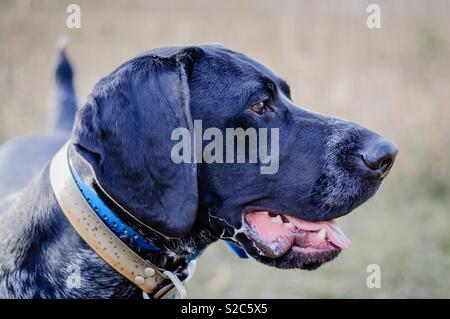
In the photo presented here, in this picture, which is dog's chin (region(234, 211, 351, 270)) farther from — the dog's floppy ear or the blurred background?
the blurred background

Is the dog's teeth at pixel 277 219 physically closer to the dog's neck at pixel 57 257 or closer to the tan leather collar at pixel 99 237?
the dog's neck at pixel 57 257

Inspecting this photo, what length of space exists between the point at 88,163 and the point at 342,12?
6.15m

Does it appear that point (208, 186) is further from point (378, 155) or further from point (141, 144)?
point (378, 155)

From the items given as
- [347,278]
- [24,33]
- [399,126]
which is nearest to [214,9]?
[24,33]

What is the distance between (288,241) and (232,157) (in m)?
0.47

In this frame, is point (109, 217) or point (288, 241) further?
point (288, 241)

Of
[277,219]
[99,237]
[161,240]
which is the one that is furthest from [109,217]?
[277,219]

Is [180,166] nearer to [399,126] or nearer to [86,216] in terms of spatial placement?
[86,216]

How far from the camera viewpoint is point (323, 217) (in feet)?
8.87

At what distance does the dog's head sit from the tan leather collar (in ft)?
0.64

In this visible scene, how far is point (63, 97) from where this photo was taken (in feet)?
16.5

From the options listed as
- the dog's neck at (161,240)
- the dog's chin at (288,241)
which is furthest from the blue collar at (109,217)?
the dog's chin at (288,241)

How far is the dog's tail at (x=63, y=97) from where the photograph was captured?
16.3ft

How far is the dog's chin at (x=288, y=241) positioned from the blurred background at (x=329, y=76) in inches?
101
